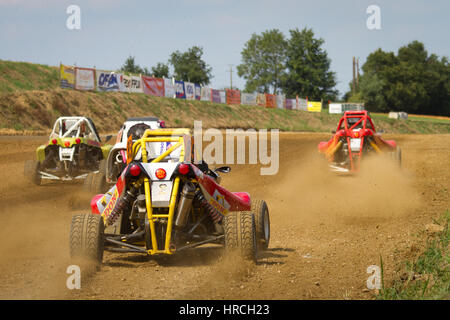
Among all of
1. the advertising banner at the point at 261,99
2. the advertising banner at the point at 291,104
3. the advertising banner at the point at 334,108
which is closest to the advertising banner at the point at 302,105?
the advertising banner at the point at 291,104

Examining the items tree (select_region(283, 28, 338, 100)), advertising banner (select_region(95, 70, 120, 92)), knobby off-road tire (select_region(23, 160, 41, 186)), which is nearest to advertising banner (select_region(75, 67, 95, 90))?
advertising banner (select_region(95, 70, 120, 92))

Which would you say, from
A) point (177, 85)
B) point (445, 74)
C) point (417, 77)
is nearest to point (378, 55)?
point (417, 77)

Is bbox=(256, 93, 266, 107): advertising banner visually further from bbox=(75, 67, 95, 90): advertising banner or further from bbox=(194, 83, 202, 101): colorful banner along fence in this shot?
bbox=(75, 67, 95, 90): advertising banner

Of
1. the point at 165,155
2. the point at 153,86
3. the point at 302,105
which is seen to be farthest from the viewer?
the point at 302,105

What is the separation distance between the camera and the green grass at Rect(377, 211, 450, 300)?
16.4 feet

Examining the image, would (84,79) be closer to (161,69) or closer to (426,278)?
(426,278)

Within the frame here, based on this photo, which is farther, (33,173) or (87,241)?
(33,173)

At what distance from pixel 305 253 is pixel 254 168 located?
38.9ft

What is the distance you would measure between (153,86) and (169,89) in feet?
5.94

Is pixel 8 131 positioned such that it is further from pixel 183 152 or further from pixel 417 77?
pixel 417 77

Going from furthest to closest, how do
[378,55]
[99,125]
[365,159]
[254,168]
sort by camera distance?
[378,55] → [99,125] → [254,168] → [365,159]

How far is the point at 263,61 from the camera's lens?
9869cm

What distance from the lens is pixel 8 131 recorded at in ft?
86.7

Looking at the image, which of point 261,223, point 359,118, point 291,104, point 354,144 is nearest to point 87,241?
point 261,223
